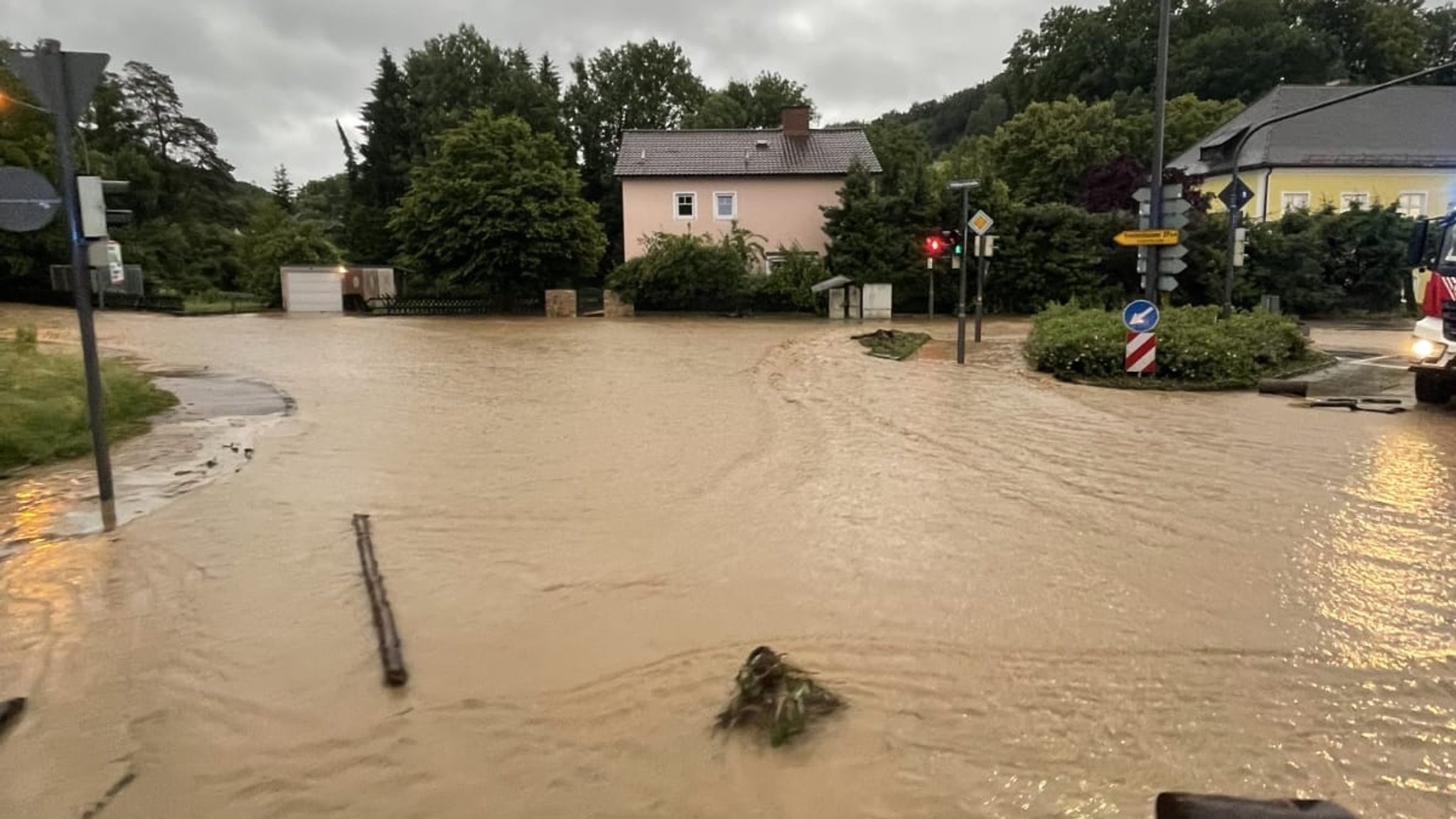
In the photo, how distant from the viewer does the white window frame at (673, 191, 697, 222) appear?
142 feet

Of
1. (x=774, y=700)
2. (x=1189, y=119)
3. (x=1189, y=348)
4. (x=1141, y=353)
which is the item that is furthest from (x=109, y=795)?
(x=1189, y=119)

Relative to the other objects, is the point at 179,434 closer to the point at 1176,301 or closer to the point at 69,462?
the point at 69,462

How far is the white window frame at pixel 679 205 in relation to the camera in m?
43.2

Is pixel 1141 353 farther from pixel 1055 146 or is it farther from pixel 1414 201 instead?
pixel 1414 201

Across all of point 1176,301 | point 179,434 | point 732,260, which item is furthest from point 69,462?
point 1176,301

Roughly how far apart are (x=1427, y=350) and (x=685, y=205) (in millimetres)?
33667

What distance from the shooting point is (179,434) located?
11.3 m

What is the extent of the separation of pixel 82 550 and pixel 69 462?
11.7ft

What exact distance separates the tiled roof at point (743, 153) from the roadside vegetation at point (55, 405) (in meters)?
30.5

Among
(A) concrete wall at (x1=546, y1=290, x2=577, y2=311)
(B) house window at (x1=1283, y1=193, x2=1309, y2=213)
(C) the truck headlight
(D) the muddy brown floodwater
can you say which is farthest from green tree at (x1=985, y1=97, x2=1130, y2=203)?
(D) the muddy brown floodwater

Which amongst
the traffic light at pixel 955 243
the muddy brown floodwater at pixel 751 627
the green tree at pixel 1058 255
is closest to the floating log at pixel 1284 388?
the muddy brown floodwater at pixel 751 627

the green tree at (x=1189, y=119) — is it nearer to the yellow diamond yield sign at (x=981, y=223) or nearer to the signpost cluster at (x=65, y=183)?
the yellow diamond yield sign at (x=981, y=223)

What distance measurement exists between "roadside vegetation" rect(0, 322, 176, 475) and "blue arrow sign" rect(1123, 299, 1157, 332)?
14897mm

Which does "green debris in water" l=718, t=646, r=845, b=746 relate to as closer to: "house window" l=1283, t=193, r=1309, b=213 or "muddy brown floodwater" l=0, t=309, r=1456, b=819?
"muddy brown floodwater" l=0, t=309, r=1456, b=819
